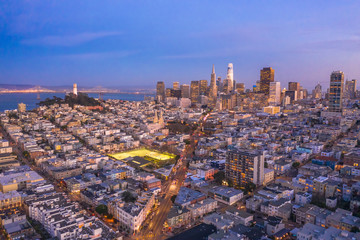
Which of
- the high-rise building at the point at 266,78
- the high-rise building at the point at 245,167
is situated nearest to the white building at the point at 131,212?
the high-rise building at the point at 245,167

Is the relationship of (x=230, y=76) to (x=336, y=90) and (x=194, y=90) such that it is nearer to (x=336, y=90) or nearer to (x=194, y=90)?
(x=194, y=90)

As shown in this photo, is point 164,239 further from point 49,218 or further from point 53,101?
point 53,101

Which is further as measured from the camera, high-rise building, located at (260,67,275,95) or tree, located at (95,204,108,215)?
high-rise building, located at (260,67,275,95)

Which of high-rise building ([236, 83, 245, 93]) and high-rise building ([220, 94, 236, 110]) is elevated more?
high-rise building ([236, 83, 245, 93])

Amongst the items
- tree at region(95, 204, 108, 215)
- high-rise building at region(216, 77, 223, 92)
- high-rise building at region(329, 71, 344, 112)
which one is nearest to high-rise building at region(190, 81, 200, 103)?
high-rise building at region(216, 77, 223, 92)

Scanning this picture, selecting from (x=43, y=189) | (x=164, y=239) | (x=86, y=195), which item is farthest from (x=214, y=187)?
(x=43, y=189)

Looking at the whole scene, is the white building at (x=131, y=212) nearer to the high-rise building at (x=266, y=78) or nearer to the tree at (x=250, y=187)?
the tree at (x=250, y=187)

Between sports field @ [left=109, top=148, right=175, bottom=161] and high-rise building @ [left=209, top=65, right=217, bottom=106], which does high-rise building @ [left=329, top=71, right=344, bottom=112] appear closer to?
high-rise building @ [left=209, top=65, right=217, bottom=106]
